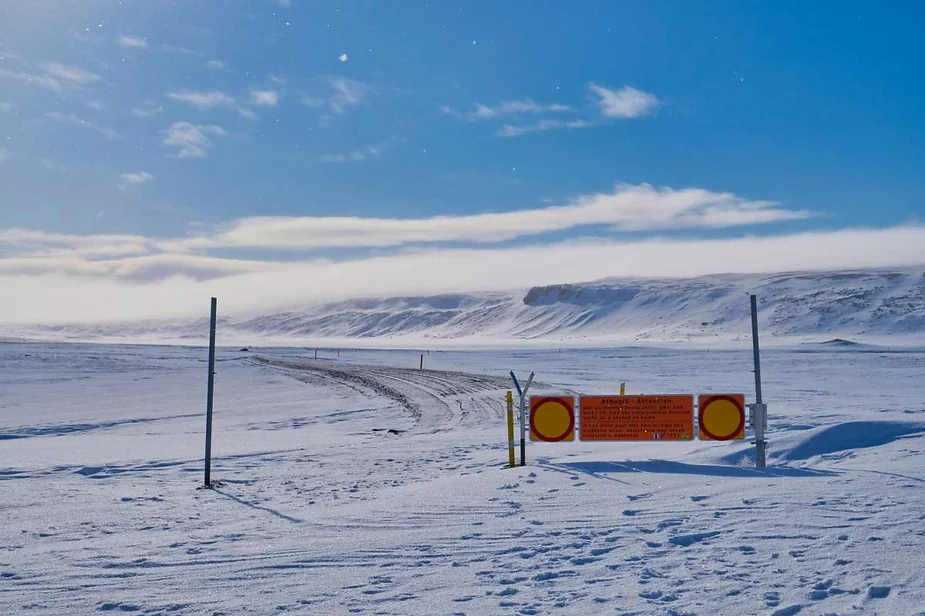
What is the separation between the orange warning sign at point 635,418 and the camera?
10688 millimetres

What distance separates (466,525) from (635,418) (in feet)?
14.1

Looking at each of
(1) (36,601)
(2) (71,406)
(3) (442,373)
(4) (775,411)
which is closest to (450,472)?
(1) (36,601)

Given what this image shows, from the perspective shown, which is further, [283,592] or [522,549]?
[522,549]

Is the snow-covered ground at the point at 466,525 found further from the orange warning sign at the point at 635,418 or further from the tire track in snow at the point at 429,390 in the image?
the tire track in snow at the point at 429,390

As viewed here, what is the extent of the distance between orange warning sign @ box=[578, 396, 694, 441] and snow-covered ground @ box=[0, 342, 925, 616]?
0.42 meters

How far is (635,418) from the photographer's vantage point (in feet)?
35.3

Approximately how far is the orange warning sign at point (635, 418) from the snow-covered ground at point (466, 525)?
1.38 feet

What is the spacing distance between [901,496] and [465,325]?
182m

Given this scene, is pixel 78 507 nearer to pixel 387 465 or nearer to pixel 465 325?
pixel 387 465

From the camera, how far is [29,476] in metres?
11.4

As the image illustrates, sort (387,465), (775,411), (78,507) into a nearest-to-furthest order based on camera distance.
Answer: (78,507)
(387,465)
(775,411)

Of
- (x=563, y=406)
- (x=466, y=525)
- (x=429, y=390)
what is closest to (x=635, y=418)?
(x=563, y=406)

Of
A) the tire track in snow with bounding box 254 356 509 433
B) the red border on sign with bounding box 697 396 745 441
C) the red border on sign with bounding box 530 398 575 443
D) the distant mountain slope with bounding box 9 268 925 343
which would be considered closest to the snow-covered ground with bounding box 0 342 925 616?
the red border on sign with bounding box 530 398 575 443

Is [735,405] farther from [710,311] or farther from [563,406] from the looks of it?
[710,311]
